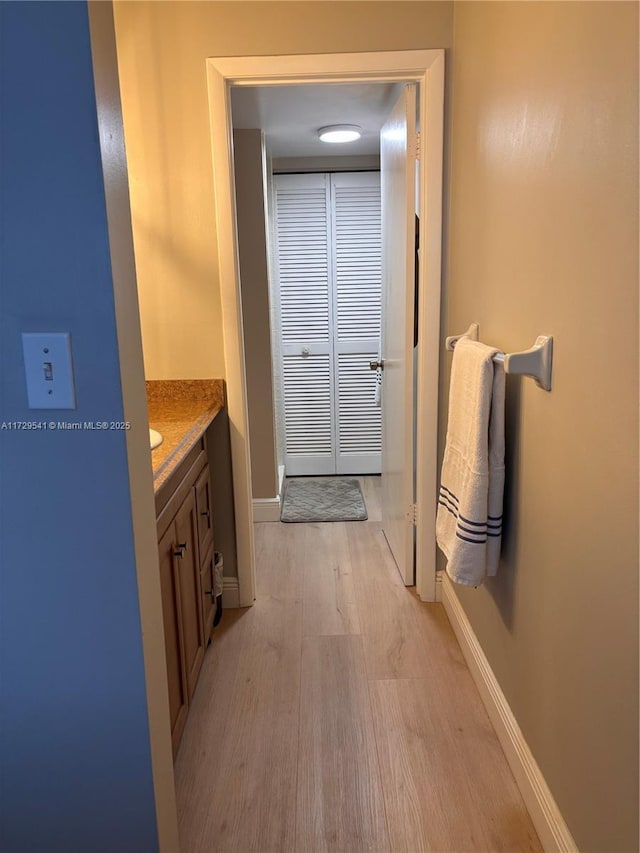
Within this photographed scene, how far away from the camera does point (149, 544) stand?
106 cm

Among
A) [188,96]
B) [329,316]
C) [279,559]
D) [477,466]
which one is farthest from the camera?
[329,316]

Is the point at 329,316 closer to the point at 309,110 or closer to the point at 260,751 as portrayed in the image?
the point at 309,110

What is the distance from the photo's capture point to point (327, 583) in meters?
2.85

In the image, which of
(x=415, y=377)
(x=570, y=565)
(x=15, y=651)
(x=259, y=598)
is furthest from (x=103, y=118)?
(x=259, y=598)

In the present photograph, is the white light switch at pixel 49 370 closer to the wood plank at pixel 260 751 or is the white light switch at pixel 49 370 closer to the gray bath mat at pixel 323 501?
the wood plank at pixel 260 751

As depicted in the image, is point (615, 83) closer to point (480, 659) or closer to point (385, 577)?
point (480, 659)

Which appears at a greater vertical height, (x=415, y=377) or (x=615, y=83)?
(x=615, y=83)

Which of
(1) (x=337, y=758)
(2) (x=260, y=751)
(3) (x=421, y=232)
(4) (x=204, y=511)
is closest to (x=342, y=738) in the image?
(1) (x=337, y=758)

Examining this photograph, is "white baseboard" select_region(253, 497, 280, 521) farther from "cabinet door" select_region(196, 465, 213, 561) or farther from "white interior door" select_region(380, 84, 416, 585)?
"cabinet door" select_region(196, 465, 213, 561)

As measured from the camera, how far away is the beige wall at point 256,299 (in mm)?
3311

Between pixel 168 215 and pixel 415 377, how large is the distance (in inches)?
A: 46.2

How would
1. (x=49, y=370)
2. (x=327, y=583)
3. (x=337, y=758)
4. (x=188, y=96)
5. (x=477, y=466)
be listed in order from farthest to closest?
(x=327, y=583), (x=188, y=96), (x=337, y=758), (x=477, y=466), (x=49, y=370)

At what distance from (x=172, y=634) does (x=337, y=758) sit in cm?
61

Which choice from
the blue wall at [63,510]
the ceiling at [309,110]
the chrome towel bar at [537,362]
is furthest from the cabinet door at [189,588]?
the ceiling at [309,110]
